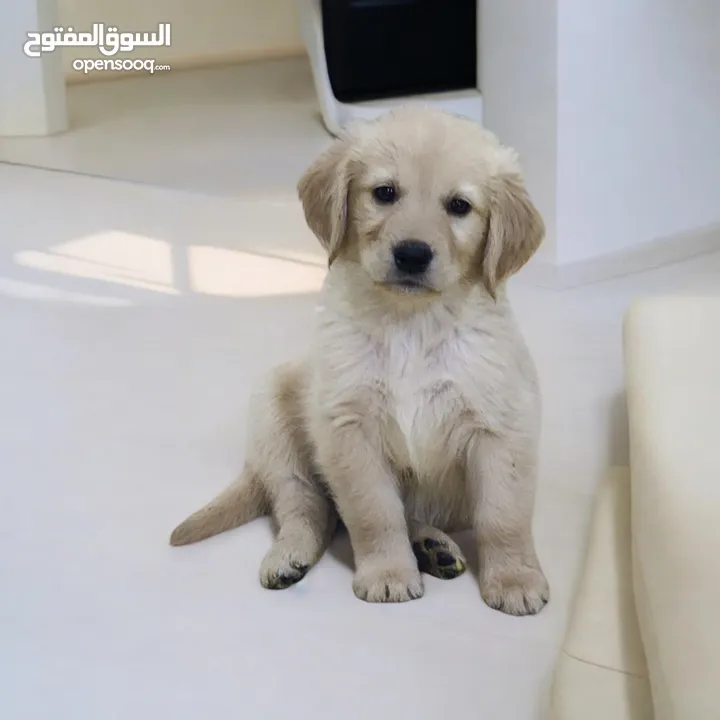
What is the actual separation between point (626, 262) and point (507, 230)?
176 centimetres

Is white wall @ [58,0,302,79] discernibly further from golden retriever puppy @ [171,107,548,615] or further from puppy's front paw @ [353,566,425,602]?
puppy's front paw @ [353,566,425,602]

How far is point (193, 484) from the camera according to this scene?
2.19 metres

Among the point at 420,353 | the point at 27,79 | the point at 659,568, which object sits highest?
the point at 27,79

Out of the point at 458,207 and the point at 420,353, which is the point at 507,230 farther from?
the point at 420,353

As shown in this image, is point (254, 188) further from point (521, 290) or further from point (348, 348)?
point (348, 348)

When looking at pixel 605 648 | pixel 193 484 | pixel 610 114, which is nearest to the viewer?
pixel 605 648

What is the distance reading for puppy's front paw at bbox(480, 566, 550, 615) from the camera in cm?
173

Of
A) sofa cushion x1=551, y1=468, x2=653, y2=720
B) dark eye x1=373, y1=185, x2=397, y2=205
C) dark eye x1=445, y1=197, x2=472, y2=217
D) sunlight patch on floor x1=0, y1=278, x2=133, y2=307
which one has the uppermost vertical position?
dark eye x1=373, y1=185, x2=397, y2=205

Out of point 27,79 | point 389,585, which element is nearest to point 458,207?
point 389,585

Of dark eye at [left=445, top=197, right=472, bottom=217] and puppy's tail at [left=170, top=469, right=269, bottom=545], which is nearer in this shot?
dark eye at [left=445, top=197, right=472, bottom=217]

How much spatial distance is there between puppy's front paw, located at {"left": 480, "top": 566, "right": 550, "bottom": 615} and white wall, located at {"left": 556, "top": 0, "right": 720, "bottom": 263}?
1.62 m

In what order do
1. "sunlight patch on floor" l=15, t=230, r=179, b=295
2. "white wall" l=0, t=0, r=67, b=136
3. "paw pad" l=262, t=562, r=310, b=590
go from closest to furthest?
"paw pad" l=262, t=562, r=310, b=590 < "sunlight patch on floor" l=15, t=230, r=179, b=295 < "white wall" l=0, t=0, r=67, b=136

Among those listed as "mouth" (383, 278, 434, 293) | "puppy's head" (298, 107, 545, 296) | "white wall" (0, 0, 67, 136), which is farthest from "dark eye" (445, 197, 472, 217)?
"white wall" (0, 0, 67, 136)

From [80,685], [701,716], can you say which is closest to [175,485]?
[80,685]
